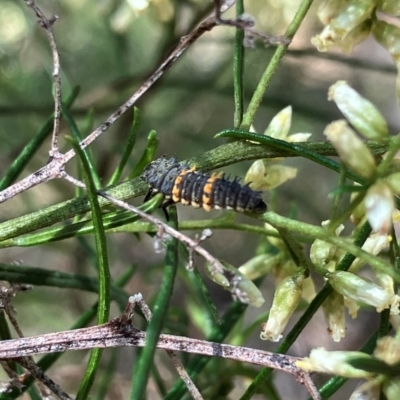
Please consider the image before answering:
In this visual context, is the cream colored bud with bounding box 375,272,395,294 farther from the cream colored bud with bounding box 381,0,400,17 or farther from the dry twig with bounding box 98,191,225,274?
the cream colored bud with bounding box 381,0,400,17

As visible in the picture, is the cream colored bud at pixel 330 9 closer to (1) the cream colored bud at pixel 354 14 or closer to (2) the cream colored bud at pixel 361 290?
(1) the cream colored bud at pixel 354 14

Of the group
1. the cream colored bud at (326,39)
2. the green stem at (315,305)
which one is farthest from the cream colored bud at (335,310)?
the cream colored bud at (326,39)

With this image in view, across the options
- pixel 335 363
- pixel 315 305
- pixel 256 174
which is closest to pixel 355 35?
pixel 256 174

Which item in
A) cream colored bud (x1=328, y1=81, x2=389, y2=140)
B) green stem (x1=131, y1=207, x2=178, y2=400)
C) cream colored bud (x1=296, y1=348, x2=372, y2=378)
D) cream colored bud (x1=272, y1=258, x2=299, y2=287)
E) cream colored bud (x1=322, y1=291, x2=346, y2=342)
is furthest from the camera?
cream colored bud (x1=272, y1=258, x2=299, y2=287)

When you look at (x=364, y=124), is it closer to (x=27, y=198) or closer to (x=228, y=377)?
(x=228, y=377)

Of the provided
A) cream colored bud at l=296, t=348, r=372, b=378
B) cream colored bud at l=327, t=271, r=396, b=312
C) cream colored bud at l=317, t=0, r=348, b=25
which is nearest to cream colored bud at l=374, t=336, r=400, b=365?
cream colored bud at l=296, t=348, r=372, b=378

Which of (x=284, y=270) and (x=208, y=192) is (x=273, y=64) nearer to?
(x=208, y=192)

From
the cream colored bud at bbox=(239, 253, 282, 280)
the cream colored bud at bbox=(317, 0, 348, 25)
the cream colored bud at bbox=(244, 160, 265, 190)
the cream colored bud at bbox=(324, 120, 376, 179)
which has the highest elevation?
the cream colored bud at bbox=(317, 0, 348, 25)
